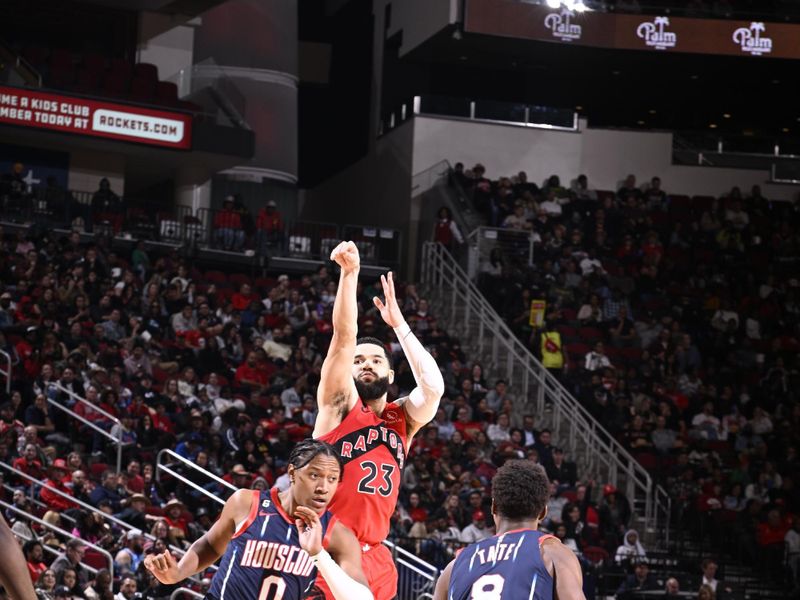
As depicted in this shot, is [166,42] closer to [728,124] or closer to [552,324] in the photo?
[552,324]

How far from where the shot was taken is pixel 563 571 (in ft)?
19.1

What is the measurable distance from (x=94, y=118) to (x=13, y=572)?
75.1 ft

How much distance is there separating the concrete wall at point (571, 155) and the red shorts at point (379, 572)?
24.0 meters

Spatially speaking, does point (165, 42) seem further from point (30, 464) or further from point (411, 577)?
point (411, 577)

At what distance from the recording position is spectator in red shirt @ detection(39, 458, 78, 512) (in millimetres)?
15242

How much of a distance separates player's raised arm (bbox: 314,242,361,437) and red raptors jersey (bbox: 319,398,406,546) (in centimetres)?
8

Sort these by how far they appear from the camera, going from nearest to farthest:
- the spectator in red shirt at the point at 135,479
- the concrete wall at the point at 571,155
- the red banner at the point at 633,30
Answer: the spectator in red shirt at the point at 135,479 → the red banner at the point at 633,30 → the concrete wall at the point at 571,155

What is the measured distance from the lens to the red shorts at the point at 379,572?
24.5 ft

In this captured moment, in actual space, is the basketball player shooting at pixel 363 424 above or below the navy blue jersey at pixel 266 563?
above

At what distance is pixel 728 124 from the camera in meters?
36.8

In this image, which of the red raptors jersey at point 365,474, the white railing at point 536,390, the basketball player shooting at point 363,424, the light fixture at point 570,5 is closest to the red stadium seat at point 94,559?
the basketball player shooting at point 363,424

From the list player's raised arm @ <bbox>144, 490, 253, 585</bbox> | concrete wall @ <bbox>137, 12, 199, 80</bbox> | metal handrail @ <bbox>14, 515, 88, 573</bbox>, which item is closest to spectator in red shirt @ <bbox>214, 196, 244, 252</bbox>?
concrete wall @ <bbox>137, 12, 199, 80</bbox>

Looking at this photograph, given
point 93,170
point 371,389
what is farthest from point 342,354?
point 93,170

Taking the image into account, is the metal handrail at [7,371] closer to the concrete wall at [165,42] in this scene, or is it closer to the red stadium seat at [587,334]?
the red stadium seat at [587,334]
